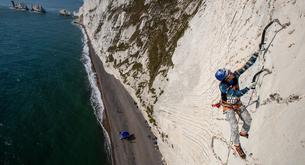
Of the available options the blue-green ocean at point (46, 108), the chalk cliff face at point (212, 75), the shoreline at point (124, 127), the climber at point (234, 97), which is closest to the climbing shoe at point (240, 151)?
the climber at point (234, 97)

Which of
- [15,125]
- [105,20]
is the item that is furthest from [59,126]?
[105,20]

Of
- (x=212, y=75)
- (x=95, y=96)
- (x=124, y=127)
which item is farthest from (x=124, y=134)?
(x=212, y=75)

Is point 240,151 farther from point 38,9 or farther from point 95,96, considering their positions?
point 38,9

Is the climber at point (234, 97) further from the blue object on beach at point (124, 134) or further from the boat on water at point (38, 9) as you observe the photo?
the boat on water at point (38, 9)

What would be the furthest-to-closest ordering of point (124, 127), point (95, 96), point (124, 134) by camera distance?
point (95, 96), point (124, 127), point (124, 134)

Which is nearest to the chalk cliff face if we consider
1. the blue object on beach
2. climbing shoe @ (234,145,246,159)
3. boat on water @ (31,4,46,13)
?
climbing shoe @ (234,145,246,159)
